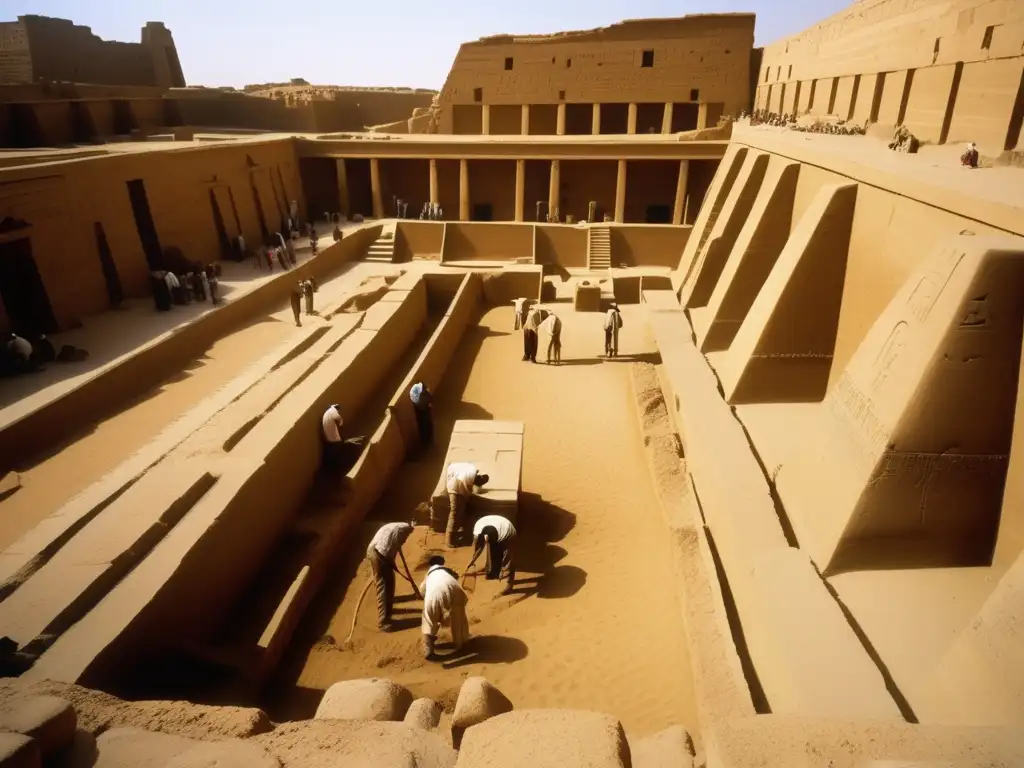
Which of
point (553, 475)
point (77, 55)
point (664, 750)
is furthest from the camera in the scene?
point (77, 55)

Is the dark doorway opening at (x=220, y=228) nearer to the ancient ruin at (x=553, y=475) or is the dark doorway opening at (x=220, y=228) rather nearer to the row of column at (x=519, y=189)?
the ancient ruin at (x=553, y=475)

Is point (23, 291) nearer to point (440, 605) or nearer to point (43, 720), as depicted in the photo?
point (440, 605)

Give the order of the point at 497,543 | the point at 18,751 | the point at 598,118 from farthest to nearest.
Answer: the point at 598,118, the point at 497,543, the point at 18,751

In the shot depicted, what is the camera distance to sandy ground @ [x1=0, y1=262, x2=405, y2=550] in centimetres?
677

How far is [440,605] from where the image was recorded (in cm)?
505

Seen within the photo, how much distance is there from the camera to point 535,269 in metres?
16.0

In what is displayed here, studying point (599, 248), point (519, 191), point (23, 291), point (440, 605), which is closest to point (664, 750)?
point (440, 605)

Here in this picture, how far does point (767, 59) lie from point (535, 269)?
51.6 feet

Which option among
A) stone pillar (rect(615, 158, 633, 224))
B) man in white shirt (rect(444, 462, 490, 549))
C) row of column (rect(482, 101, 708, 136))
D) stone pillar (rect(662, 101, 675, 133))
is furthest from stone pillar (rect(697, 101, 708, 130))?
man in white shirt (rect(444, 462, 490, 549))

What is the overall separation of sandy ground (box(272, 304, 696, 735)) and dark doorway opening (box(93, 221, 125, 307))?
7.78 metres

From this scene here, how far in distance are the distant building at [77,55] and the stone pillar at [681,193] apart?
71.0 feet

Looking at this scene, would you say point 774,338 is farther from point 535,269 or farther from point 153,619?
point 535,269

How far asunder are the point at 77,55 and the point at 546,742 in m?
29.9

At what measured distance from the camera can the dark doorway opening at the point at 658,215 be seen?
832 inches
